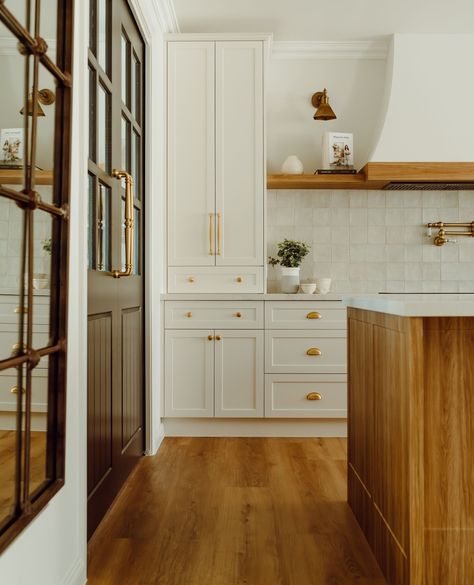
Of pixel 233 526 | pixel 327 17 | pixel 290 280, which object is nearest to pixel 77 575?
pixel 233 526

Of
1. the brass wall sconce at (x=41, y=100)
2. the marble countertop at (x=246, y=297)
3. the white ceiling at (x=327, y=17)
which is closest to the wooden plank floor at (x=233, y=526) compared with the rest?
the marble countertop at (x=246, y=297)

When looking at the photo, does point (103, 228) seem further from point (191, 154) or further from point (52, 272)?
point (191, 154)

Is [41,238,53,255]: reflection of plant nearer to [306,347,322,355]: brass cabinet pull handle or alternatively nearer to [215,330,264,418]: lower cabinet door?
[215,330,264,418]: lower cabinet door

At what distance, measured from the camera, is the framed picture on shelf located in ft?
3.67

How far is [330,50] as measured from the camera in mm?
3859

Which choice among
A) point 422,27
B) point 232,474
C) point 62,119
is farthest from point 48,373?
point 422,27

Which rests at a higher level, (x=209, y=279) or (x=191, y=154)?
(x=191, y=154)

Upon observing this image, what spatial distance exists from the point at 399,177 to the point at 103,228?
211 centimetres

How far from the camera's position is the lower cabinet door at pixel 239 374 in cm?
334

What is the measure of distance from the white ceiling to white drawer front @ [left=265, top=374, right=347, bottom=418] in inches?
89.7

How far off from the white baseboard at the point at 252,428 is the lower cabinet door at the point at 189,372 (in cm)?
9

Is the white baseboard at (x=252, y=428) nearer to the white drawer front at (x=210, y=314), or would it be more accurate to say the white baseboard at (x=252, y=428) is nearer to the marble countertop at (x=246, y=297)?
the white drawer front at (x=210, y=314)

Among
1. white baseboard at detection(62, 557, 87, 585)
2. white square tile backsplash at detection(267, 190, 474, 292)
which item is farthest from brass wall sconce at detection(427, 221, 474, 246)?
white baseboard at detection(62, 557, 87, 585)

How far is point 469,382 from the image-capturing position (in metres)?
1.56
